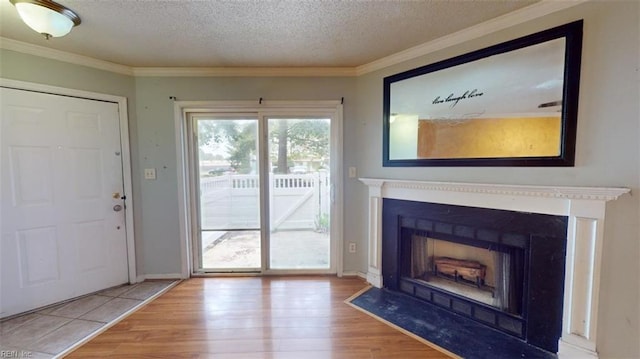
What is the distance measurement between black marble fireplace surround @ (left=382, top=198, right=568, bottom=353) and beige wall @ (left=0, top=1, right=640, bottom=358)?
23 cm

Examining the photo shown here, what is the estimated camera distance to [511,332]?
1895 mm

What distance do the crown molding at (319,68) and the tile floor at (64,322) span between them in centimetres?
225

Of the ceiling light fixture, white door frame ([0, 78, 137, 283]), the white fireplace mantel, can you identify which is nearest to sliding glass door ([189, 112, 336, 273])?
white door frame ([0, 78, 137, 283])

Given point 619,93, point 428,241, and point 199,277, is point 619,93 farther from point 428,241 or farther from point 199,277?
point 199,277

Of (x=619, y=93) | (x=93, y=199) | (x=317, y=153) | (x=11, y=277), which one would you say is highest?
(x=619, y=93)

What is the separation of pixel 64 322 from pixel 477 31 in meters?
4.02

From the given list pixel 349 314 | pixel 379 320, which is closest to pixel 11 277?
pixel 349 314

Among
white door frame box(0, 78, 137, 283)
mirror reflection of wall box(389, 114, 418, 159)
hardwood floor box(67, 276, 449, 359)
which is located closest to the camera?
hardwood floor box(67, 276, 449, 359)

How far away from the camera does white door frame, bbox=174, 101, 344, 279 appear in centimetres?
279

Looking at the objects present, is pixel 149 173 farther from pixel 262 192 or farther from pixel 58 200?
pixel 262 192

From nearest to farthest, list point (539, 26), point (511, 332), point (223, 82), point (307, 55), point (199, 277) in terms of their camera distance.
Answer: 1. point (539, 26)
2. point (511, 332)
3. point (307, 55)
4. point (223, 82)
5. point (199, 277)

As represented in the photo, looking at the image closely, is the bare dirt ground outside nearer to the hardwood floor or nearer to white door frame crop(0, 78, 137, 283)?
the hardwood floor

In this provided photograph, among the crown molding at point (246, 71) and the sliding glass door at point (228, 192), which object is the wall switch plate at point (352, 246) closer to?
the sliding glass door at point (228, 192)

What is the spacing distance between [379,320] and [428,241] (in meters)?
0.87
